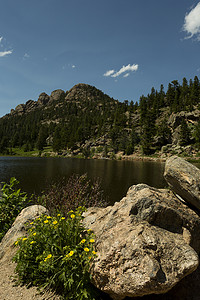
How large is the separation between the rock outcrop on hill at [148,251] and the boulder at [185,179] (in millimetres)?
34

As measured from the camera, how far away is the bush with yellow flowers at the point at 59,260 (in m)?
3.12

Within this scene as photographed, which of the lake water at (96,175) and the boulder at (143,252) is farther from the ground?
the boulder at (143,252)

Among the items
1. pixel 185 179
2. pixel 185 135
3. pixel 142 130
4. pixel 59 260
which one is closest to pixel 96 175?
pixel 185 179

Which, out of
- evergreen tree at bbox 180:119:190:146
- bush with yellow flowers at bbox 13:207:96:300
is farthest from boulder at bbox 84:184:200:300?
evergreen tree at bbox 180:119:190:146

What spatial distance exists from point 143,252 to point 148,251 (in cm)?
11

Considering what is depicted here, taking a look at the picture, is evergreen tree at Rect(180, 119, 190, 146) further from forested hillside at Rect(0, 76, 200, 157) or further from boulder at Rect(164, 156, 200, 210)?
boulder at Rect(164, 156, 200, 210)

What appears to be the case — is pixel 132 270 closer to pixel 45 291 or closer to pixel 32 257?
pixel 45 291

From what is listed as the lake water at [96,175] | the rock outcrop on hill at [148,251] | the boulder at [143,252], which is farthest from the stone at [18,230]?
the lake water at [96,175]

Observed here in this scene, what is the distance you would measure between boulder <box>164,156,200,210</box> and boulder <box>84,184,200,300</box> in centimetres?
95

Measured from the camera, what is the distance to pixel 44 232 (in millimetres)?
3932

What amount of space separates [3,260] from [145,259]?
13.3 ft

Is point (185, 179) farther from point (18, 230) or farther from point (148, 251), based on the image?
point (18, 230)

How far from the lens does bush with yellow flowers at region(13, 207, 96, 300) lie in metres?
3.12

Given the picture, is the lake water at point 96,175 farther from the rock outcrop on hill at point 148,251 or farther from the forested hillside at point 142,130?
the forested hillside at point 142,130
